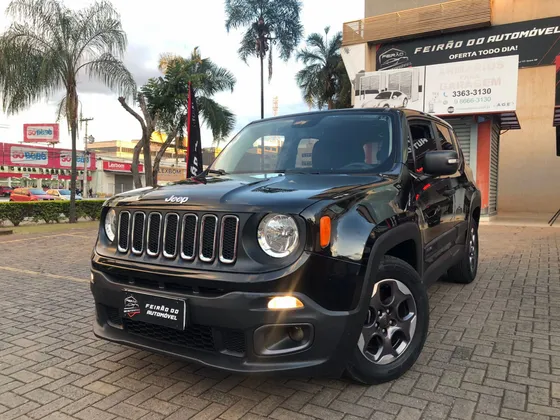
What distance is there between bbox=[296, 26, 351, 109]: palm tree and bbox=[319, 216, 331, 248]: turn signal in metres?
26.9

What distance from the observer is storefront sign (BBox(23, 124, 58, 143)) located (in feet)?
181

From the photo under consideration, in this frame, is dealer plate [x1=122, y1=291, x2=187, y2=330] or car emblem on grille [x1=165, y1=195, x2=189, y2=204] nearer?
dealer plate [x1=122, y1=291, x2=187, y2=330]

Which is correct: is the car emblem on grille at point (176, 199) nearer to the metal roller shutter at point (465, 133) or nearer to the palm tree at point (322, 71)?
the metal roller shutter at point (465, 133)

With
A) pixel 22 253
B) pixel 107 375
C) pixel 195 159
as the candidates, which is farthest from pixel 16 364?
pixel 195 159

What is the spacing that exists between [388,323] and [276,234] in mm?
1079

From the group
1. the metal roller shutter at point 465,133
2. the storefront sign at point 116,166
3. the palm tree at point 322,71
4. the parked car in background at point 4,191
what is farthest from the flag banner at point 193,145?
the storefront sign at point 116,166

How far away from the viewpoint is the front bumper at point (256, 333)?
2.33 metres

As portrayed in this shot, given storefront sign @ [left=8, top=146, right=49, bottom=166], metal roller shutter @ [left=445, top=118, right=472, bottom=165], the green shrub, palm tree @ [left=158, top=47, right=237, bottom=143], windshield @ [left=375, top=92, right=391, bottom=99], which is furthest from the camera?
storefront sign @ [left=8, top=146, right=49, bottom=166]

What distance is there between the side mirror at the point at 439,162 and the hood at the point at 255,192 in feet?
1.75

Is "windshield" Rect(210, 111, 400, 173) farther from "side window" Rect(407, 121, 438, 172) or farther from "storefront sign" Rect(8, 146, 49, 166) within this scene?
"storefront sign" Rect(8, 146, 49, 166)

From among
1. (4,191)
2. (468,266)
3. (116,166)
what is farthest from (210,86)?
(116,166)

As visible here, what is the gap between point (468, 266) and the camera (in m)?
5.52

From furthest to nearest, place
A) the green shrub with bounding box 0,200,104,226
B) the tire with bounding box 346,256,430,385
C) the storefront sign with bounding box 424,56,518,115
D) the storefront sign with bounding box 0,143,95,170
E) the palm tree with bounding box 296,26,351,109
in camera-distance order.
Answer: the storefront sign with bounding box 0,143,95,170
the palm tree with bounding box 296,26,351,109
the green shrub with bounding box 0,200,104,226
the storefront sign with bounding box 424,56,518,115
the tire with bounding box 346,256,430,385

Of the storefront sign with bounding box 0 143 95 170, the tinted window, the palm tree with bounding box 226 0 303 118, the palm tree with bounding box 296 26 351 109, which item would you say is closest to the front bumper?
the tinted window
